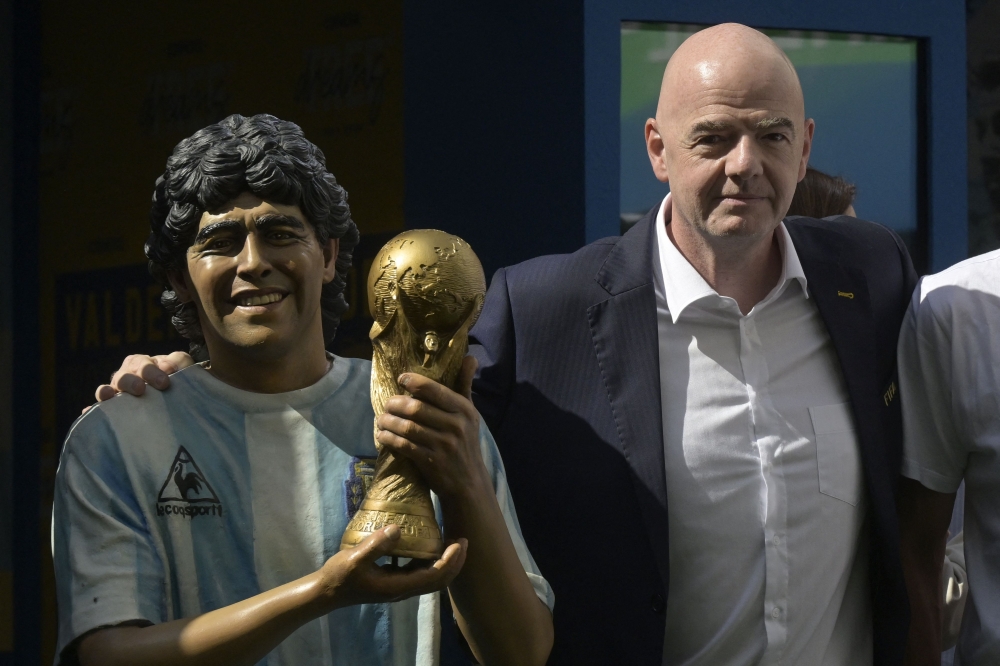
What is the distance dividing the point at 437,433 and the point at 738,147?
3.32 ft

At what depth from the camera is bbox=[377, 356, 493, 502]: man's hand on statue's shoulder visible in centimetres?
201

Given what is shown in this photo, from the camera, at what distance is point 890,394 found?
2.89 m

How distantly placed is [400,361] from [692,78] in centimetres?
107

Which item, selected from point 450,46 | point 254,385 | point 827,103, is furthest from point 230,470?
point 827,103

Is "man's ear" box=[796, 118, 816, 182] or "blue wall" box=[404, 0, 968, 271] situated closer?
"man's ear" box=[796, 118, 816, 182]

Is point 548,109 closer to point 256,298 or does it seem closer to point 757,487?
point 757,487

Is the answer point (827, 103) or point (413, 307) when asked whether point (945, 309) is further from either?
point (827, 103)

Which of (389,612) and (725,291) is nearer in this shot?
(389,612)

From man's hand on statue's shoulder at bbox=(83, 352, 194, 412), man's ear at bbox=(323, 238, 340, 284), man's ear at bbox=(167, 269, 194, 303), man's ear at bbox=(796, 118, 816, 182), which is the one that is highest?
man's ear at bbox=(796, 118, 816, 182)

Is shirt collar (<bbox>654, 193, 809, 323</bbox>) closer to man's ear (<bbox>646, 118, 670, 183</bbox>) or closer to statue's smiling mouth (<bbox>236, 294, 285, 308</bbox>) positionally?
man's ear (<bbox>646, 118, 670, 183</bbox>)

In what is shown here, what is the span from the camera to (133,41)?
5.72 metres

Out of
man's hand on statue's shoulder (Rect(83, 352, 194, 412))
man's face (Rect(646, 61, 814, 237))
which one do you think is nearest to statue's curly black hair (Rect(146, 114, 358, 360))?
man's hand on statue's shoulder (Rect(83, 352, 194, 412))

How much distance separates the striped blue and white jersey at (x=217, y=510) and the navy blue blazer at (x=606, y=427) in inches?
18.1

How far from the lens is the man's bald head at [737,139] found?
2674 mm
